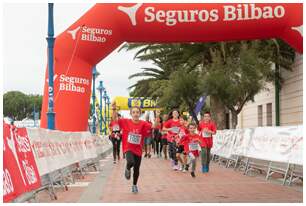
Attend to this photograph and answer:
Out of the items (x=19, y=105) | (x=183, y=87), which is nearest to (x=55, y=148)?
(x=183, y=87)

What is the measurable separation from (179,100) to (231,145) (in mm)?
14000

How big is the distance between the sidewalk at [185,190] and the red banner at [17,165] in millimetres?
1224

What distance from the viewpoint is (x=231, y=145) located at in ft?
58.5

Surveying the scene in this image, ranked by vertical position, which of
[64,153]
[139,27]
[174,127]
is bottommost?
[64,153]

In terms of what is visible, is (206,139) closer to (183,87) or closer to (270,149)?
(270,149)

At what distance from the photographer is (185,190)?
421 inches

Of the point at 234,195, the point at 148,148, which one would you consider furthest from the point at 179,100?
the point at 234,195

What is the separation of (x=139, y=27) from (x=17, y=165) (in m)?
10.1

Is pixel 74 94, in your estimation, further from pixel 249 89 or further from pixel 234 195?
pixel 249 89

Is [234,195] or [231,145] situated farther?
[231,145]

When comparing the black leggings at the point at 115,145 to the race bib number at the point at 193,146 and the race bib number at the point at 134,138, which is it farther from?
the race bib number at the point at 134,138

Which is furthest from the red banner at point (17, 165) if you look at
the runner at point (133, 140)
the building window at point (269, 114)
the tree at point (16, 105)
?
the tree at point (16, 105)

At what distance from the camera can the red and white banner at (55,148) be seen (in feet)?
29.9

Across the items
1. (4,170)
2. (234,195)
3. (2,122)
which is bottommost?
(234,195)
